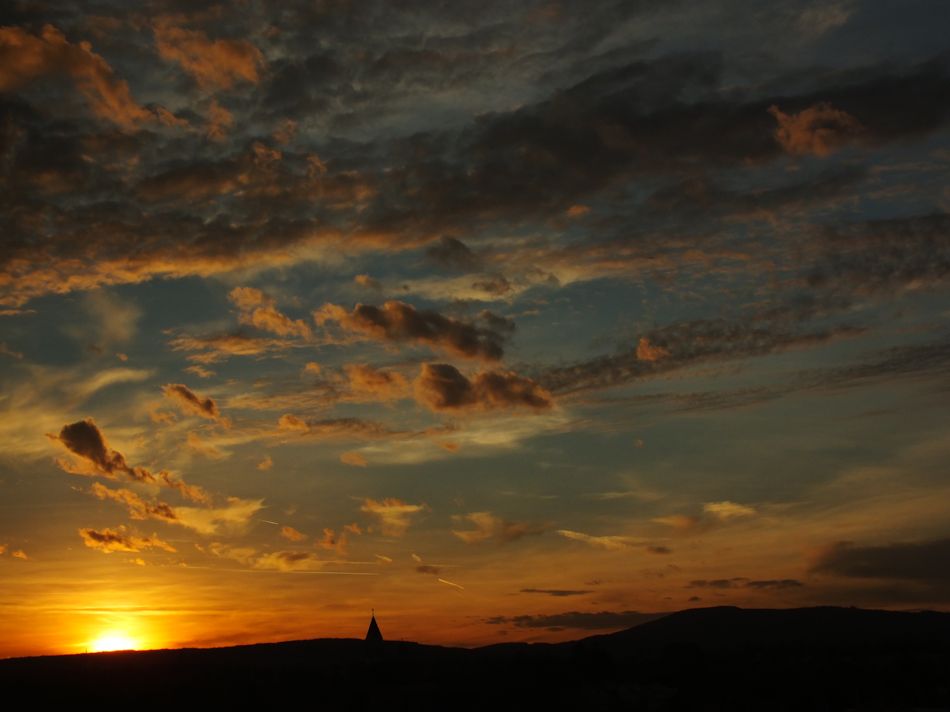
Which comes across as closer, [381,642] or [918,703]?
[918,703]

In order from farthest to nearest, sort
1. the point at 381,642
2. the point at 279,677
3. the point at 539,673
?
the point at 381,642, the point at 279,677, the point at 539,673

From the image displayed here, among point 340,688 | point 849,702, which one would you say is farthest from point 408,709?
point 849,702

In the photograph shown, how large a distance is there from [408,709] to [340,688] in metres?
21.6

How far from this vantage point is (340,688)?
143 meters

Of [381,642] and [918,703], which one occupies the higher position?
[381,642]

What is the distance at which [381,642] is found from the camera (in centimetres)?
18550

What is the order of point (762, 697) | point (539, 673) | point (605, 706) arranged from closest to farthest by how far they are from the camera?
point (605, 706) < point (762, 697) < point (539, 673)

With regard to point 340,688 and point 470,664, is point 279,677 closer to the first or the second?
point 340,688

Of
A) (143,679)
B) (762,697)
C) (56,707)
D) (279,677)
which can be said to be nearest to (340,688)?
(279,677)

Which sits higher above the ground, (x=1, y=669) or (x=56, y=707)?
(x=1, y=669)

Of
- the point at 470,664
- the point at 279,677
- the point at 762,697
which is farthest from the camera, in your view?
the point at 470,664

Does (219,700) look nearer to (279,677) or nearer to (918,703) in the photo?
(279,677)

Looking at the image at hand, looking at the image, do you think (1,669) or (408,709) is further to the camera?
Answer: (1,669)

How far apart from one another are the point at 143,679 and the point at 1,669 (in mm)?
36103
